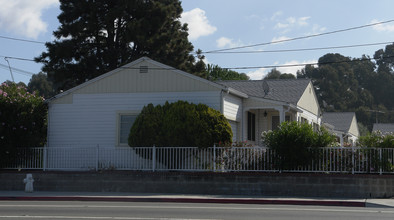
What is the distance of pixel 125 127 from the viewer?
20.5 meters

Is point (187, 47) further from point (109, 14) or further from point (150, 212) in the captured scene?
point (150, 212)

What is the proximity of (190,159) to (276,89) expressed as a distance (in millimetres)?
10288

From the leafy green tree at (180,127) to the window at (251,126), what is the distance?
16.1 ft

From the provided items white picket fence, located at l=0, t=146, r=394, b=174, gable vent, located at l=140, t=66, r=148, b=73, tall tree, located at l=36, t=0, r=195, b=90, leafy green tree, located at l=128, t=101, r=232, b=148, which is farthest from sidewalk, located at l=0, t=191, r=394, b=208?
tall tree, located at l=36, t=0, r=195, b=90

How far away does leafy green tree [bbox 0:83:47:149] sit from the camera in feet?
63.4

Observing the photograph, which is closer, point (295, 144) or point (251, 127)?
point (295, 144)

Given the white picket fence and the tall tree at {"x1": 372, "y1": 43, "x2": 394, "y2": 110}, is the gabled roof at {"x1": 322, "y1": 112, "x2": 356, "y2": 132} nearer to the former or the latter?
the white picket fence

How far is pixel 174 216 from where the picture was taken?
1112 cm

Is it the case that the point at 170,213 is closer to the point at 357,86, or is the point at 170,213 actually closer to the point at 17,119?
the point at 17,119

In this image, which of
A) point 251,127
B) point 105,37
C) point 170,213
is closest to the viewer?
point 170,213

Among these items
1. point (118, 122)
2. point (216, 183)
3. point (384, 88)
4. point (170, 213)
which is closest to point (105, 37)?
point (118, 122)

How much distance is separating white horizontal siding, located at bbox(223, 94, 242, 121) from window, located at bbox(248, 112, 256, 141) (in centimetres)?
184

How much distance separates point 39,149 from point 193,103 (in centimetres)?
611

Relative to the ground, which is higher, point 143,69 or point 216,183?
point 143,69
